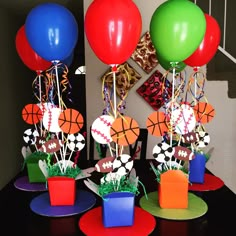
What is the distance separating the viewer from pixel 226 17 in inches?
99.0

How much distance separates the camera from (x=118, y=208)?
1136mm

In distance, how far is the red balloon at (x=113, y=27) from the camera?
1.08 metres

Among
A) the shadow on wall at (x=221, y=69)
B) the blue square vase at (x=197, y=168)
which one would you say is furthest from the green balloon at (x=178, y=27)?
the shadow on wall at (x=221, y=69)

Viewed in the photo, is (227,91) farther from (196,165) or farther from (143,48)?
(196,165)

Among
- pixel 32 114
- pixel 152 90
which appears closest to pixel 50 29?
pixel 32 114

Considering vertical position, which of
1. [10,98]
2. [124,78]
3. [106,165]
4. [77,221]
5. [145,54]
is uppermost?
[145,54]

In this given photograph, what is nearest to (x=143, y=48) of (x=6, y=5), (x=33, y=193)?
(x=33, y=193)

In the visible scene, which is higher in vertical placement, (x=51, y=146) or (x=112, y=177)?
(x=51, y=146)

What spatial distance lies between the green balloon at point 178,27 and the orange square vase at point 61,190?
701 millimetres

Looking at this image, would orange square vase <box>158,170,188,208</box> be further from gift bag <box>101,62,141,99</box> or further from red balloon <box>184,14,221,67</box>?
gift bag <box>101,62,141,99</box>

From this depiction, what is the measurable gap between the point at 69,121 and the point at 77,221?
1.36 feet

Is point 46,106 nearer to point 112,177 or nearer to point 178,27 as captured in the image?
point 112,177

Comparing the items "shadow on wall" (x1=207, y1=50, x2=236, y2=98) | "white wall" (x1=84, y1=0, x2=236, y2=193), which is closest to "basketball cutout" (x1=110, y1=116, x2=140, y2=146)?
"white wall" (x1=84, y1=0, x2=236, y2=193)

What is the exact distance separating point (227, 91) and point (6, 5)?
106 inches
